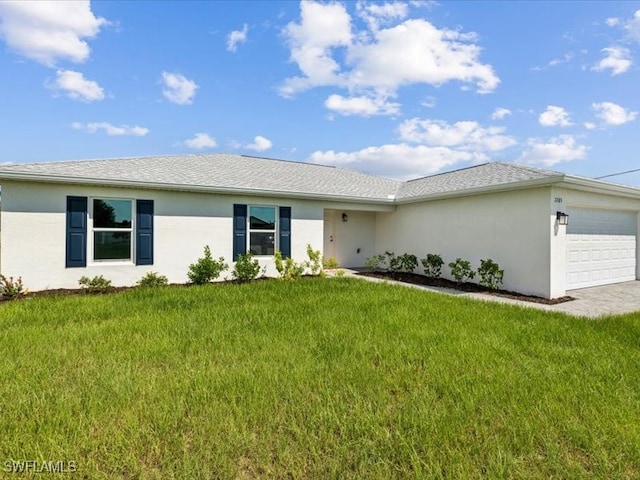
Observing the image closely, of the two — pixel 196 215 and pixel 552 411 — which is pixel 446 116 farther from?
pixel 552 411

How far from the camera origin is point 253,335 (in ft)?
17.0

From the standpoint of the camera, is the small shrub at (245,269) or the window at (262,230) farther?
the window at (262,230)

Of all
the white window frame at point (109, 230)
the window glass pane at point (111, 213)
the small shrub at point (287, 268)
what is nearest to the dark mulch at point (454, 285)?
the small shrub at point (287, 268)

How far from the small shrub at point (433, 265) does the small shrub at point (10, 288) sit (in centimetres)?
1222

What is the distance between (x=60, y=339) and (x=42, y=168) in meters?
6.37

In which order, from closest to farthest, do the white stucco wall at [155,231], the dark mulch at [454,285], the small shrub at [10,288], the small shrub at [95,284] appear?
the small shrub at [10,288] < the white stucco wall at [155,231] < the dark mulch at [454,285] < the small shrub at [95,284]

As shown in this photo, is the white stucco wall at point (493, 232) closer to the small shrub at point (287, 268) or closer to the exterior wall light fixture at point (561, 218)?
the exterior wall light fixture at point (561, 218)

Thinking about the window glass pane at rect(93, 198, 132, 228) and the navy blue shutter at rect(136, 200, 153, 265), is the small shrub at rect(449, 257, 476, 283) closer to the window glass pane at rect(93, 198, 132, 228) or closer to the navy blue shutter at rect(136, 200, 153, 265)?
the navy blue shutter at rect(136, 200, 153, 265)

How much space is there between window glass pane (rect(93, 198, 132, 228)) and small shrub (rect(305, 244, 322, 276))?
5.90m

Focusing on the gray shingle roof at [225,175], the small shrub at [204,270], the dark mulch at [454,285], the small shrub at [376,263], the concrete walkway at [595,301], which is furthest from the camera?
the small shrub at [376,263]

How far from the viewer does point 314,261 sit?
1213 centimetres

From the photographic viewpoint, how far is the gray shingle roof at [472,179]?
32.4 feet

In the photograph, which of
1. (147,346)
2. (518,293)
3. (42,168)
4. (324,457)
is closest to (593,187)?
(518,293)

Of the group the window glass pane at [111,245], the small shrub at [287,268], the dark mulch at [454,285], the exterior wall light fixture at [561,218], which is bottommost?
the dark mulch at [454,285]
